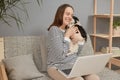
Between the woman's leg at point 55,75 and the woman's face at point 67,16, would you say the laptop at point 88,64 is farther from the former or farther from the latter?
the woman's face at point 67,16

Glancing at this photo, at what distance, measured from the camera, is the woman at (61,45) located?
2096 millimetres

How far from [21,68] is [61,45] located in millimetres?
471

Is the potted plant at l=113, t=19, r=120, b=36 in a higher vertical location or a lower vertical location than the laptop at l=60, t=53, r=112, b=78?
higher

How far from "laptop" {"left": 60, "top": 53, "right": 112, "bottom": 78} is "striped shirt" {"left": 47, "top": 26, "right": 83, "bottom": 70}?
18cm

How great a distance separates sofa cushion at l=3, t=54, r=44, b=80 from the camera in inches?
83.1

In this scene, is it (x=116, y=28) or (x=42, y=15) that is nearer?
(x=42, y=15)

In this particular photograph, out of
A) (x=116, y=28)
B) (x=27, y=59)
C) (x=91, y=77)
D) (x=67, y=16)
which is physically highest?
(x=67, y=16)

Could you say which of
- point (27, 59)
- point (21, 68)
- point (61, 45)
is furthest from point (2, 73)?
point (61, 45)

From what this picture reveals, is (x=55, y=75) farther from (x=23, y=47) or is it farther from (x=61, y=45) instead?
(x=23, y=47)

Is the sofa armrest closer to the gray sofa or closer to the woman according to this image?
the gray sofa

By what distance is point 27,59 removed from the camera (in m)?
2.27

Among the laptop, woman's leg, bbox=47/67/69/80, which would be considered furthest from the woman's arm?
the laptop

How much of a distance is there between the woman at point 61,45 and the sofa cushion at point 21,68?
169 millimetres

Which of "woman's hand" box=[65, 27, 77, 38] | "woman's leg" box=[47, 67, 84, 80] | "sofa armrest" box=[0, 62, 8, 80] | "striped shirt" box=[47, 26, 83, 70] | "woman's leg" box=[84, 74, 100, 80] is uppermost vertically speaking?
"woman's hand" box=[65, 27, 77, 38]
